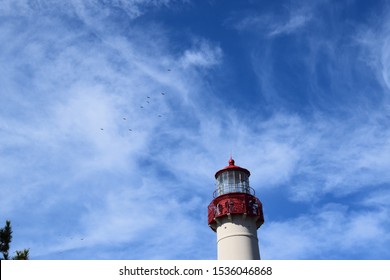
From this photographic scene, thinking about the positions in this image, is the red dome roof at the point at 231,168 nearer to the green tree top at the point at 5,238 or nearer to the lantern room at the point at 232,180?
the lantern room at the point at 232,180

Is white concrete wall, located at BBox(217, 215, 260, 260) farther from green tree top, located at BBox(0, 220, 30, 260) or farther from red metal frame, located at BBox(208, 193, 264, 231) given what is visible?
green tree top, located at BBox(0, 220, 30, 260)

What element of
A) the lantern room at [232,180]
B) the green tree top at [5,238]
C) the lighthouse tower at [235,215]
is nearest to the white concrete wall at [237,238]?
the lighthouse tower at [235,215]

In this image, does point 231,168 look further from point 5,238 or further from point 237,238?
point 5,238

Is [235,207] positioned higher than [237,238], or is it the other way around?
[235,207]

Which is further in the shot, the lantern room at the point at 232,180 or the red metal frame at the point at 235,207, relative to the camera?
the lantern room at the point at 232,180

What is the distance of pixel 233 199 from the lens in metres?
34.0

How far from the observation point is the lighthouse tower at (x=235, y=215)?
1275 inches

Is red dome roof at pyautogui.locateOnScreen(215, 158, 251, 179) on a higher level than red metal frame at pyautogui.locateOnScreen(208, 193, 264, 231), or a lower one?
higher

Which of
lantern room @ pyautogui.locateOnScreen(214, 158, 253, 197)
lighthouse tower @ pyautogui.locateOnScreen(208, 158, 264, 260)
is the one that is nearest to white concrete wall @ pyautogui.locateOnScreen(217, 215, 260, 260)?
lighthouse tower @ pyautogui.locateOnScreen(208, 158, 264, 260)

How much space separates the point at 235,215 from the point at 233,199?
1225mm

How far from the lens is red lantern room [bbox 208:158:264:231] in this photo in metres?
33.5

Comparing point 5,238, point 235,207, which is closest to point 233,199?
point 235,207
